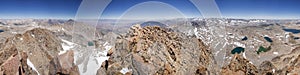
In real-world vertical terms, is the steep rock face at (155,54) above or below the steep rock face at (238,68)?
above

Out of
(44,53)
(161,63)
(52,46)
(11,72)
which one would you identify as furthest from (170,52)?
(52,46)

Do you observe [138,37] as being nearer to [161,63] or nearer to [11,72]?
[161,63]

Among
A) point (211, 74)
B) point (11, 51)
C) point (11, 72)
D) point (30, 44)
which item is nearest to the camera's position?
point (211, 74)

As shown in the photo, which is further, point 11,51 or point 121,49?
point 11,51

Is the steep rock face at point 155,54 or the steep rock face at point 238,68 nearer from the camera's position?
the steep rock face at point 155,54
